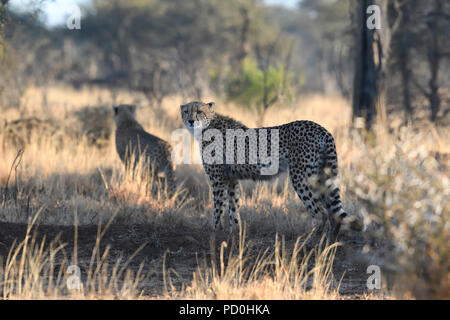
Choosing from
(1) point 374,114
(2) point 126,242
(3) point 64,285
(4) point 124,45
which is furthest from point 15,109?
(4) point 124,45

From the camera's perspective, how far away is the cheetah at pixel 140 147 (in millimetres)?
6652

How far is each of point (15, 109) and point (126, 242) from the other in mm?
6631

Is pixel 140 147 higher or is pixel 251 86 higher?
pixel 251 86

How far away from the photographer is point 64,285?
382 centimetres

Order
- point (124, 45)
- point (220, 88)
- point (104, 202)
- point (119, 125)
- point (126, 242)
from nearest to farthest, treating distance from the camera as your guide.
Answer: point (126, 242) → point (104, 202) → point (119, 125) → point (220, 88) → point (124, 45)

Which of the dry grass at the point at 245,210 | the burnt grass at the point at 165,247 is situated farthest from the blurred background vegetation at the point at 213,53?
the burnt grass at the point at 165,247

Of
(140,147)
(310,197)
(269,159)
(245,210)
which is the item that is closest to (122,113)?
(140,147)

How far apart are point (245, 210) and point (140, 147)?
60.2 inches

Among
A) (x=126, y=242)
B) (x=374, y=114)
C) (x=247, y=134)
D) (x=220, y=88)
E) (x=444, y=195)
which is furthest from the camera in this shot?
(x=220, y=88)

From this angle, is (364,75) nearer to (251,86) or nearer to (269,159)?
(269,159)

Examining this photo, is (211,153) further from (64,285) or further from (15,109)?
(15,109)

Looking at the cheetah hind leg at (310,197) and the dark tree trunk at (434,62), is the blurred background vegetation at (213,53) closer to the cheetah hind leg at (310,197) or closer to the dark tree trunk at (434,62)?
the dark tree trunk at (434,62)

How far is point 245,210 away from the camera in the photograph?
6004 mm

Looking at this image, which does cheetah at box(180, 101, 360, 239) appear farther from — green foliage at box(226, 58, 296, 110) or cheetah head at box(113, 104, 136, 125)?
green foliage at box(226, 58, 296, 110)
